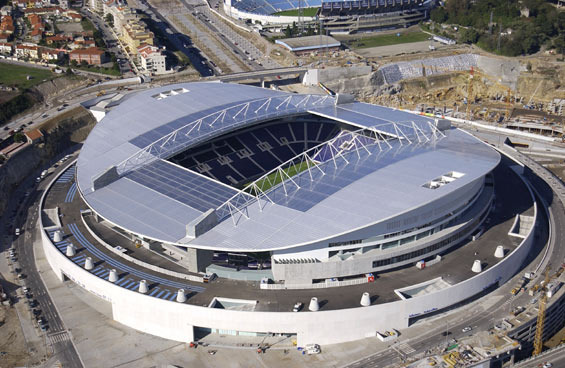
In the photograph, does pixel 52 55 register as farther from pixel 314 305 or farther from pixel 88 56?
pixel 314 305

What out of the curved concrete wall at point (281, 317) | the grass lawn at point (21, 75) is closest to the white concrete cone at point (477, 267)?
the curved concrete wall at point (281, 317)

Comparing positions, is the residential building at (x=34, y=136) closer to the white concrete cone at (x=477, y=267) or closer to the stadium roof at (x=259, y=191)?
the stadium roof at (x=259, y=191)

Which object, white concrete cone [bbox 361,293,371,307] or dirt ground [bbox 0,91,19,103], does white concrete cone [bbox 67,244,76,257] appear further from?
dirt ground [bbox 0,91,19,103]

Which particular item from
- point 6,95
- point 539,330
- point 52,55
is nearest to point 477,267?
point 539,330

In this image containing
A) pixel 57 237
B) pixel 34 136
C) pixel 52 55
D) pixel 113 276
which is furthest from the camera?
pixel 52 55

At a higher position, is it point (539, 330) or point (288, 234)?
point (288, 234)

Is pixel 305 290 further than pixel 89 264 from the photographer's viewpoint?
No

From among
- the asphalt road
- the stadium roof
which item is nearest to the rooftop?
the stadium roof

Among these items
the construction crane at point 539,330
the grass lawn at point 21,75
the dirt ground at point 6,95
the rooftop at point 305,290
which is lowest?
the construction crane at point 539,330
